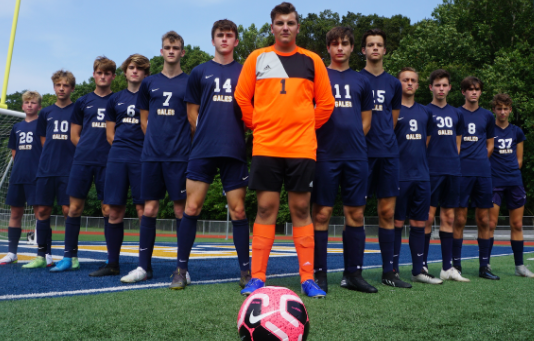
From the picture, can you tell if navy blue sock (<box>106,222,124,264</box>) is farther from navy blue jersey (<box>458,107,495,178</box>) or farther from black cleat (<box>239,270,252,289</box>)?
navy blue jersey (<box>458,107,495,178</box>)

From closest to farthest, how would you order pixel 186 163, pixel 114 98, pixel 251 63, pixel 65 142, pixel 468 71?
pixel 251 63 → pixel 186 163 → pixel 114 98 → pixel 65 142 → pixel 468 71

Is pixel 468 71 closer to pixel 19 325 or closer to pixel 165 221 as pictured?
pixel 165 221

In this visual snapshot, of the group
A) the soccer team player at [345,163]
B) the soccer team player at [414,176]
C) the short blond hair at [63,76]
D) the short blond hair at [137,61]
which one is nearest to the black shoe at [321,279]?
the soccer team player at [345,163]

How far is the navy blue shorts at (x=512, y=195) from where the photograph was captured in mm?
7133

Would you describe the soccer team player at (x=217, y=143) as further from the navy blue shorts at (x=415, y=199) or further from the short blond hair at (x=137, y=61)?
the navy blue shorts at (x=415, y=199)

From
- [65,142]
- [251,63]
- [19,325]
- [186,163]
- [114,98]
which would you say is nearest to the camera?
[19,325]

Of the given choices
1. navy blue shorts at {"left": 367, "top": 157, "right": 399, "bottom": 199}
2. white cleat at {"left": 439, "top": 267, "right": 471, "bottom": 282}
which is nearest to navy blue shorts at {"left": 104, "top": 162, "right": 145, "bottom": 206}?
navy blue shorts at {"left": 367, "top": 157, "right": 399, "bottom": 199}

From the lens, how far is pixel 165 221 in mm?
31000

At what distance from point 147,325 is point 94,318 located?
1.40 feet

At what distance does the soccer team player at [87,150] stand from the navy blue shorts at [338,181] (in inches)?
118

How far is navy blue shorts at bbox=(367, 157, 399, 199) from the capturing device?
524 centimetres

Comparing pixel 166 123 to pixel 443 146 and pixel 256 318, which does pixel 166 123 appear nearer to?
pixel 256 318

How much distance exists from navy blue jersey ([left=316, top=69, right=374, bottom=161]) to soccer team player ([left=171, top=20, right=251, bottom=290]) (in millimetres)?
826

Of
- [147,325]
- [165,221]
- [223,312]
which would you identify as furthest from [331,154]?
[165,221]
